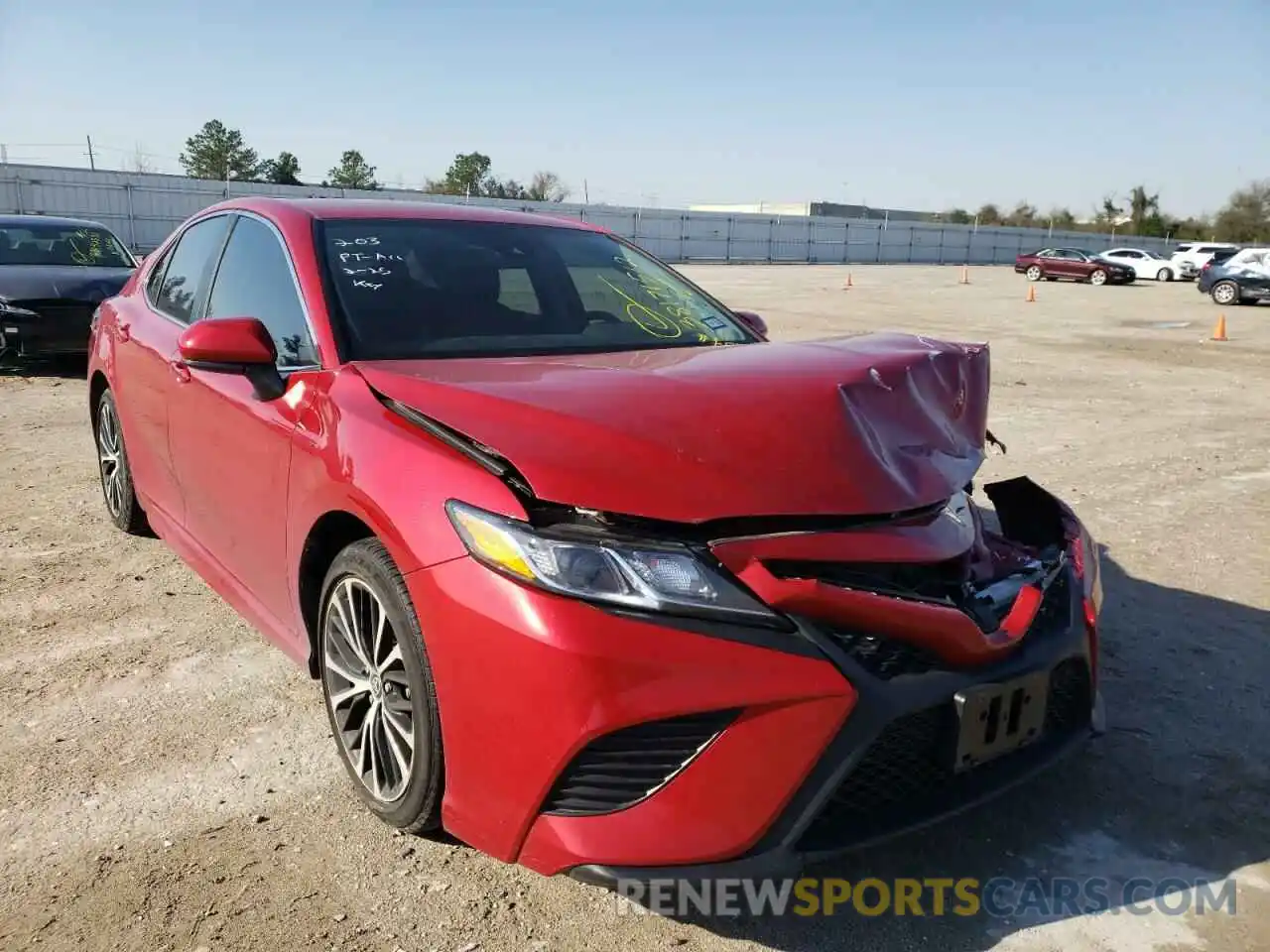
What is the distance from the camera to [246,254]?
3463mm

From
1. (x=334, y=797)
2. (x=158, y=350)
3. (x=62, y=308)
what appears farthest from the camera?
(x=62, y=308)

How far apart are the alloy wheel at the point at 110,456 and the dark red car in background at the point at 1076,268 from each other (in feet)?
124

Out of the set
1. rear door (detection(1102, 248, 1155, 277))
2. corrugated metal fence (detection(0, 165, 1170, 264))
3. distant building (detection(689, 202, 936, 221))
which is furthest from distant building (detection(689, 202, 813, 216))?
rear door (detection(1102, 248, 1155, 277))

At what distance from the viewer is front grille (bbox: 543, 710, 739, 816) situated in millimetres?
1902

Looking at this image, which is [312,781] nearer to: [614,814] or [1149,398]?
[614,814]

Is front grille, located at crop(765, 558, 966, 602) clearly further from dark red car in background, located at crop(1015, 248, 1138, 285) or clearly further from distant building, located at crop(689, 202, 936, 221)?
distant building, located at crop(689, 202, 936, 221)

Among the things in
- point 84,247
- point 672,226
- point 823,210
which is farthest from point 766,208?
point 84,247

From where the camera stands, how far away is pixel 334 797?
105 inches

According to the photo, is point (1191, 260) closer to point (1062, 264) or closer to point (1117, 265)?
point (1117, 265)

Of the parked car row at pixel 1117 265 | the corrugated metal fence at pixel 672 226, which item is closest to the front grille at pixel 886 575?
the corrugated metal fence at pixel 672 226

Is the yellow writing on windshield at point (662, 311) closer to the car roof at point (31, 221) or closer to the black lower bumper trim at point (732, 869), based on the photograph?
the black lower bumper trim at point (732, 869)

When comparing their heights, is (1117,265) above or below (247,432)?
above

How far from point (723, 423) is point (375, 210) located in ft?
6.02

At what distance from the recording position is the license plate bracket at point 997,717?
6.77 feet
